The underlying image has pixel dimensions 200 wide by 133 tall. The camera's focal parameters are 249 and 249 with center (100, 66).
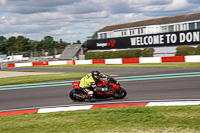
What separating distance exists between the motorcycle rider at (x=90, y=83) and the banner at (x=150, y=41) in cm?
2624

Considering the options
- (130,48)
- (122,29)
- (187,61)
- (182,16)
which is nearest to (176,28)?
(182,16)

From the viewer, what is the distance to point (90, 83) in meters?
9.34

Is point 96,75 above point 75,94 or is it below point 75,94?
above

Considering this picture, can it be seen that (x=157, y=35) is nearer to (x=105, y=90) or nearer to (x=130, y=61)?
(x=130, y=61)

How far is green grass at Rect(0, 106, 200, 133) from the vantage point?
5.53 m

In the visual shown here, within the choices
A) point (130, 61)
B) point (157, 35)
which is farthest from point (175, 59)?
point (157, 35)

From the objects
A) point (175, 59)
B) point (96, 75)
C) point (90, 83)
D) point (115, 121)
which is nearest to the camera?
point (115, 121)

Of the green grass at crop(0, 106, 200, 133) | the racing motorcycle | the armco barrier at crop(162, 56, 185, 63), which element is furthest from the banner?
the green grass at crop(0, 106, 200, 133)

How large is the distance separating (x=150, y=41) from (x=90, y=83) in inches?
1160

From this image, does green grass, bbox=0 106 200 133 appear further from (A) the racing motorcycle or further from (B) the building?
(B) the building

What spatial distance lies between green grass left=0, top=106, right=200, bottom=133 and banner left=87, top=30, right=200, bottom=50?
90.1ft

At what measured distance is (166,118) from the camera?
6223 mm

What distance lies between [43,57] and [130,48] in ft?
46.7

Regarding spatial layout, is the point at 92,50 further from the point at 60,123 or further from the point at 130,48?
the point at 60,123
